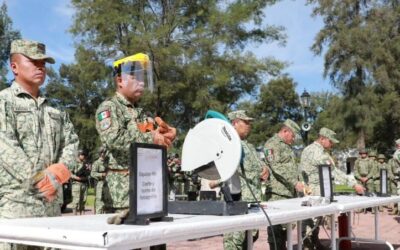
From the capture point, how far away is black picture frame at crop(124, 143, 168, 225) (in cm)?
270

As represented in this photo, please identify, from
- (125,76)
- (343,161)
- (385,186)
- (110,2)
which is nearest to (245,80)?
(110,2)

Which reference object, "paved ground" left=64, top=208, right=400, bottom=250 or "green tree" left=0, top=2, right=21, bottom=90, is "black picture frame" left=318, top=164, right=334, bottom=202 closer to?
"paved ground" left=64, top=208, right=400, bottom=250

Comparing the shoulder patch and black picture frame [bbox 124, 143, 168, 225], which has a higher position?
the shoulder patch

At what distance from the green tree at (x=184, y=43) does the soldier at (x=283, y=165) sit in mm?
11831

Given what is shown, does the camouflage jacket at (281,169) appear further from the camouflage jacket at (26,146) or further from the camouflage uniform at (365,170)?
the camouflage uniform at (365,170)

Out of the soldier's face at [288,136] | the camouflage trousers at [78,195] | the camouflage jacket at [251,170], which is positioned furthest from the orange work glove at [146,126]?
the camouflage trousers at [78,195]

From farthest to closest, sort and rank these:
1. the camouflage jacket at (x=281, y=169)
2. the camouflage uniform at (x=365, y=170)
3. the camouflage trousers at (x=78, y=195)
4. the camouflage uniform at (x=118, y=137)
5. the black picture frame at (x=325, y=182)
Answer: the camouflage uniform at (x=365, y=170) → the camouflage trousers at (x=78, y=195) → the camouflage jacket at (x=281, y=169) → the black picture frame at (x=325, y=182) → the camouflage uniform at (x=118, y=137)

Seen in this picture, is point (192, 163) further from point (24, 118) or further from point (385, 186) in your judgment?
point (385, 186)

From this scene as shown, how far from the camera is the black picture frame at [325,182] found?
587 centimetres

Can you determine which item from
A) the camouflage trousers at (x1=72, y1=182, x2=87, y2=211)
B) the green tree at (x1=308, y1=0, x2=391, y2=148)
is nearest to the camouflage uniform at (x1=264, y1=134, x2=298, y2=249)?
the camouflage trousers at (x1=72, y1=182, x2=87, y2=211)

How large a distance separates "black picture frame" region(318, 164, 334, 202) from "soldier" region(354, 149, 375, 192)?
40.0 ft

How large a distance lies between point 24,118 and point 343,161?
69.2 m

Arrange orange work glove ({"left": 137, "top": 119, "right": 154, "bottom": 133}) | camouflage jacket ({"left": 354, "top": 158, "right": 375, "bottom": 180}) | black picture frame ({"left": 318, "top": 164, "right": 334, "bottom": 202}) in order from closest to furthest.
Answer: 1. orange work glove ({"left": 137, "top": 119, "right": 154, "bottom": 133})
2. black picture frame ({"left": 318, "top": 164, "right": 334, "bottom": 202})
3. camouflage jacket ({"left": 354, "top": 158, "right": 375, "bottom": 180})

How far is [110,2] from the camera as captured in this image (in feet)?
65.5
